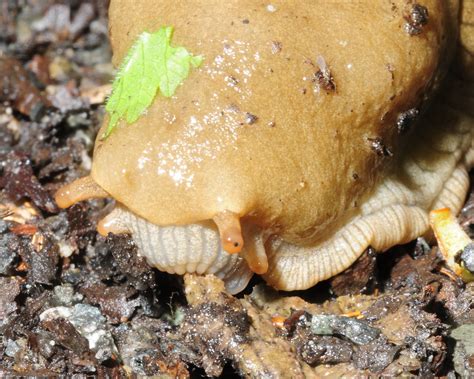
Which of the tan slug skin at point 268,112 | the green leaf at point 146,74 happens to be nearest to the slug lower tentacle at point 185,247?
the tan slug skin at point 268,112

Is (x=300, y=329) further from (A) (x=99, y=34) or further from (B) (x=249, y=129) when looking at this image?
(A) (x=99, y=34)

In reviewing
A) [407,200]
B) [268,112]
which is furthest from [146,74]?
[407,200]

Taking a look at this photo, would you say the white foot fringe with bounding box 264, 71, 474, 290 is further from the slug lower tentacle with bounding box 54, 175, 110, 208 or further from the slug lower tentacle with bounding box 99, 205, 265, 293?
the slug lower tentacle with bounding box 54, 175, 110, 208

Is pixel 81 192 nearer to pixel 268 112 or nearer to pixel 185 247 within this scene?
pixel 185 247

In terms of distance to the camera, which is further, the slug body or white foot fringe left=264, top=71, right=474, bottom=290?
white foot fringe left=264, top=71, right=474, bottom=290

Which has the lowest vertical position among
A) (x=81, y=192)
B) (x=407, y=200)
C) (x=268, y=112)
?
(x=81, y=192)

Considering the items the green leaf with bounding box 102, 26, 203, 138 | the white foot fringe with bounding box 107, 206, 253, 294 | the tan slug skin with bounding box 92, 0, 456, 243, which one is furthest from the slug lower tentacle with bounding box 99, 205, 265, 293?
the green leaf with bounding box 102, 26, 203, 138
